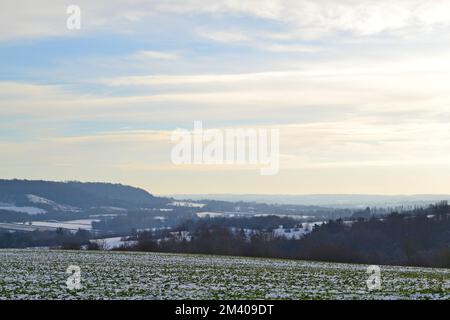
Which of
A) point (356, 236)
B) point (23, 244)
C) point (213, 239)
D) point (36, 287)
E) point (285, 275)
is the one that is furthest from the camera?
point (23, 244)

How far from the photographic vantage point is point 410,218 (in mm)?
148750

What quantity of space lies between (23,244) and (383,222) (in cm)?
8752

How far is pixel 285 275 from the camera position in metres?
41.2

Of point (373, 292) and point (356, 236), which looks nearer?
point (373, 292)

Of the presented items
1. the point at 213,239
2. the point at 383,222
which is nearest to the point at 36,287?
the point at 213,239
